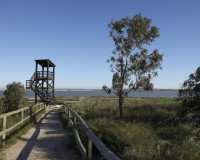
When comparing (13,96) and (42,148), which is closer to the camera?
(42,148)

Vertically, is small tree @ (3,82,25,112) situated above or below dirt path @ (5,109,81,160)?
above

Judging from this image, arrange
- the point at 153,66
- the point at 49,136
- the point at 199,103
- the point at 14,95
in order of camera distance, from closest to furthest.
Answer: the point at 49,136, the point at 199,103, the point at 153,66, the point at 14,95

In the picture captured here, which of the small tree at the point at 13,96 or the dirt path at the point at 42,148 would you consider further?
the small tree at the point at 13,96

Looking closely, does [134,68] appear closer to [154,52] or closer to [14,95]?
[154,52]

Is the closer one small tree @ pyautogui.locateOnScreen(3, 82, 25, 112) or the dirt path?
the dirt path

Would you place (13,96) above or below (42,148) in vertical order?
above

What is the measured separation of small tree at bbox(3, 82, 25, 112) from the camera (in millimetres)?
13344

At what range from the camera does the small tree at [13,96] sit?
1334 cm

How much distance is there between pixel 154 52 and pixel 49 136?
29.2 feet

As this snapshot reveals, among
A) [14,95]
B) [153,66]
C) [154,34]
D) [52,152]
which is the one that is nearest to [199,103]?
[153,66]

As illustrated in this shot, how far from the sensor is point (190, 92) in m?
11.0

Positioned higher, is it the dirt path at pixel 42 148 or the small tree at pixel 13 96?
the small tree at pixel 13 96

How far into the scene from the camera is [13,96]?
13.5m

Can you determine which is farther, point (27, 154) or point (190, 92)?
point (190, 92)
